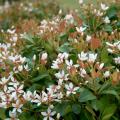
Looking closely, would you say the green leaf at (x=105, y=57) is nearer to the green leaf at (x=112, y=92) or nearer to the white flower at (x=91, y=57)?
the white flower at (x=91, y=57)

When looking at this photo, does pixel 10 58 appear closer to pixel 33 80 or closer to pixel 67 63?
pixel 33 80

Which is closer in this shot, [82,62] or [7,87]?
[82,62]

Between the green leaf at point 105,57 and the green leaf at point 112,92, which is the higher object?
the green leaf at point 105,57

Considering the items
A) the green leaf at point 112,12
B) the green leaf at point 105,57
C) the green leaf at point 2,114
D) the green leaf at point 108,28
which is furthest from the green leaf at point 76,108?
the green leaf at point 112,12

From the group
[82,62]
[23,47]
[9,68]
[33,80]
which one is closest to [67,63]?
[82,62]

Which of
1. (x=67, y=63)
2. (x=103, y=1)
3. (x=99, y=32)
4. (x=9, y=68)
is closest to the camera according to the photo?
(x=67, y=63)

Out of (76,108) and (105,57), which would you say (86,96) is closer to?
(76,108)

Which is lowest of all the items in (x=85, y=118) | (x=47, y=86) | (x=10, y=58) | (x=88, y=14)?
(x=85, y=118)

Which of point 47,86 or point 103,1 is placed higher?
point 103,1

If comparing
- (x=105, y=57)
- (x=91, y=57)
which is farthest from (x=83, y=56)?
(x=105, y=57)
